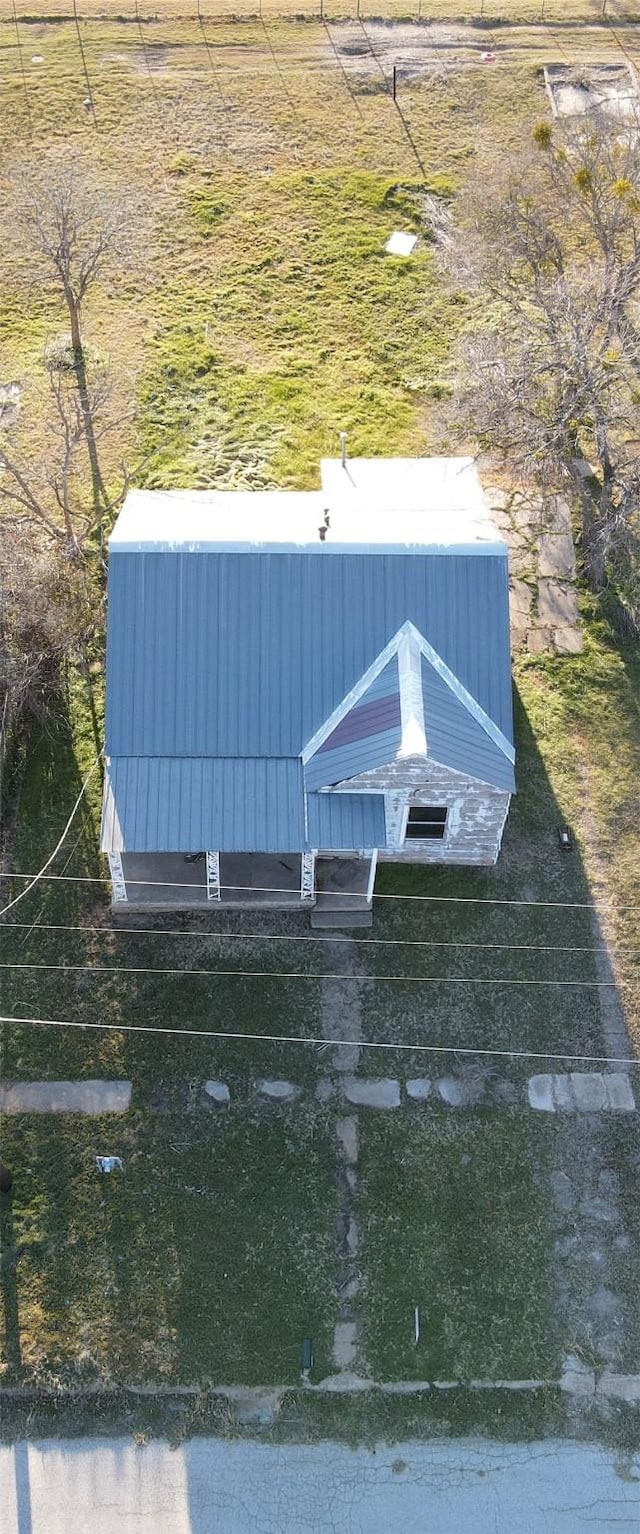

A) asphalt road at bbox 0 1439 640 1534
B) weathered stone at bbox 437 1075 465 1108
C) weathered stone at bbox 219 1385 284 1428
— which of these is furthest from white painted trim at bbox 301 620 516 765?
asphalt road at bbox 0 1439 640 1534

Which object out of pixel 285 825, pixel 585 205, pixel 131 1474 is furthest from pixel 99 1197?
pixel 585 205

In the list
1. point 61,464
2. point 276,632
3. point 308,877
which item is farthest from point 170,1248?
point 61,464

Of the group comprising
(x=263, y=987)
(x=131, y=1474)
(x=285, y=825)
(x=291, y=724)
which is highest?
(x=291, y=724)

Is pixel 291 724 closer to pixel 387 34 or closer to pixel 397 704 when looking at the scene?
pixel 397 704

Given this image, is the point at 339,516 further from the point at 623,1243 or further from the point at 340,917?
the point at 623,1243

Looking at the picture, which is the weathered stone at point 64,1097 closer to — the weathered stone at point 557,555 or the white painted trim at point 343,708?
the white painted trim at point 343,708

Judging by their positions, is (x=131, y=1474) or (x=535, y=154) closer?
(x=131, y=1474)

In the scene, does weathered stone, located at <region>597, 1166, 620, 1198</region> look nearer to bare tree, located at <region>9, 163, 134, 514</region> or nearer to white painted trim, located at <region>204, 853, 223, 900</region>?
white painted trim, located at <region>204, 853, 223, 900</region>
